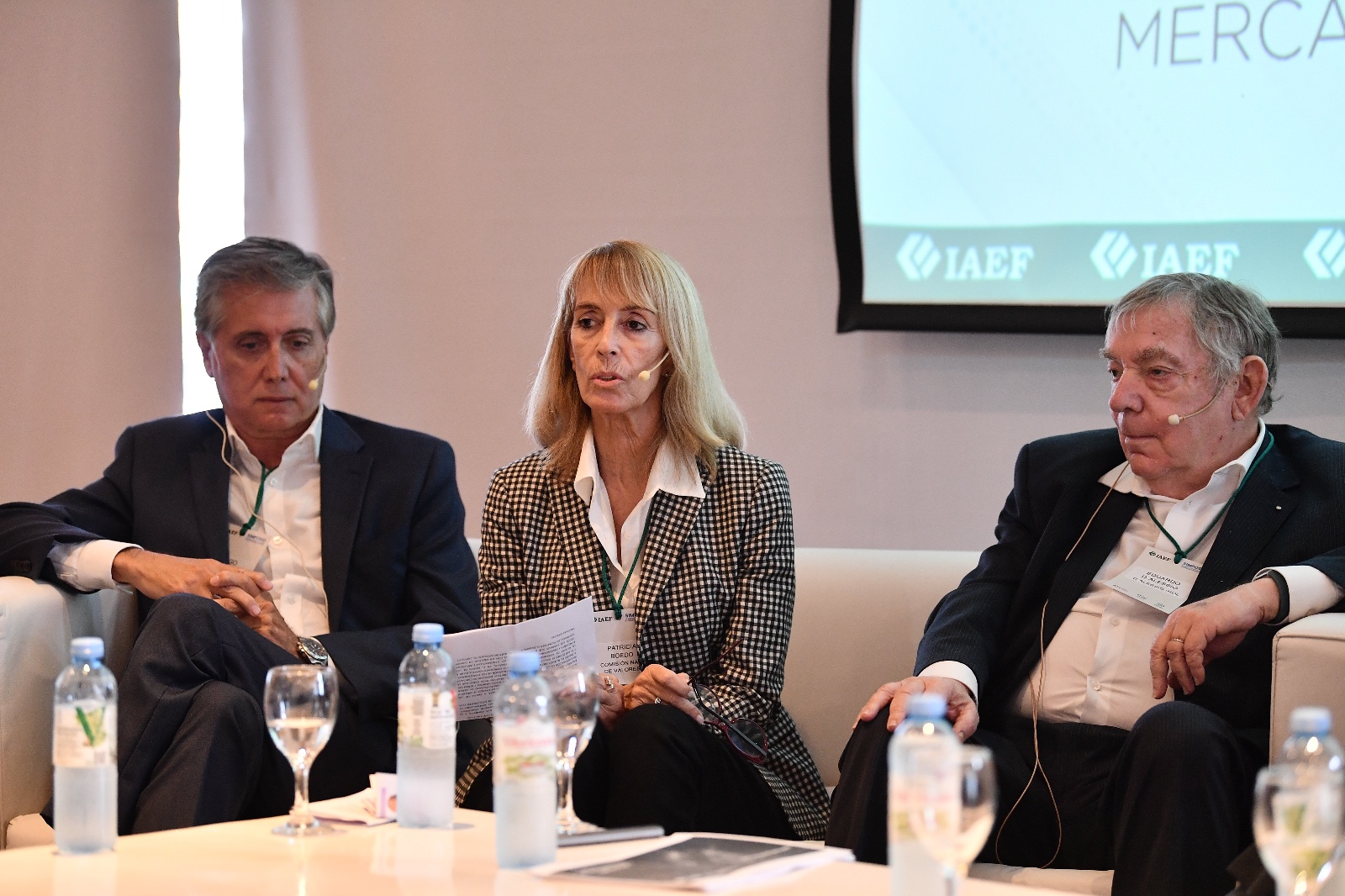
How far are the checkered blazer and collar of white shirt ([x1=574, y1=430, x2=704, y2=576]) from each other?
0.02 metres

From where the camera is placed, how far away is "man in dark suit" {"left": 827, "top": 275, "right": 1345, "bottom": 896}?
2.29m

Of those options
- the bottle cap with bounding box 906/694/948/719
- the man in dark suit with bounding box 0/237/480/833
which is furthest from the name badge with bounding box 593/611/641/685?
the bottle cap with bounding box 906/694/948/719

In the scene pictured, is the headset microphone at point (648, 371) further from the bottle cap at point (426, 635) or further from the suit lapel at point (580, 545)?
the bottle cap at point (426, 635)

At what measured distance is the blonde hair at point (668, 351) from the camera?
110 inches

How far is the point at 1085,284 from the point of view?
136 inches

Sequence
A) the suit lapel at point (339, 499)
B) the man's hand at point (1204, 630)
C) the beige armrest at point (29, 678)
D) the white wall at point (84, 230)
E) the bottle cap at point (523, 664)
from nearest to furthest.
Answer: the bottle cap at point (523, 664)
the man's hand at point (1204, 630)
the beige armrest at point (29, 678)
the suit lapel at point (339, 499)
the white wall at point (84, 230)

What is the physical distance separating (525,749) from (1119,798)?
1.07m

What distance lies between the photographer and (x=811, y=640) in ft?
9.85

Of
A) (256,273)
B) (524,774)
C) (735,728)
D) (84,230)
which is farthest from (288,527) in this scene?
(84,230)

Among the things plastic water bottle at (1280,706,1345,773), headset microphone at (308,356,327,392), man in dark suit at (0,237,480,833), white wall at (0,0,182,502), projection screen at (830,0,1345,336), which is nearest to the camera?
plastic water bottle at (1280,706,1345,773)

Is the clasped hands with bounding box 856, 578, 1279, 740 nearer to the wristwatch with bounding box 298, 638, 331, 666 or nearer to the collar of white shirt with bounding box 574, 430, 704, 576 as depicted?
the collar of white shirt with bounding box 574, 430, 704, 576

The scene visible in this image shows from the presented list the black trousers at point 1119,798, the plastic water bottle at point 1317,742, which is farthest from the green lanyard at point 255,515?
the plastic water bottle at point 1317,742

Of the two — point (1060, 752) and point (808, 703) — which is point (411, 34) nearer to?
point (808, 703)

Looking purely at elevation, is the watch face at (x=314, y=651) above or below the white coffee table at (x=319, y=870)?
above
